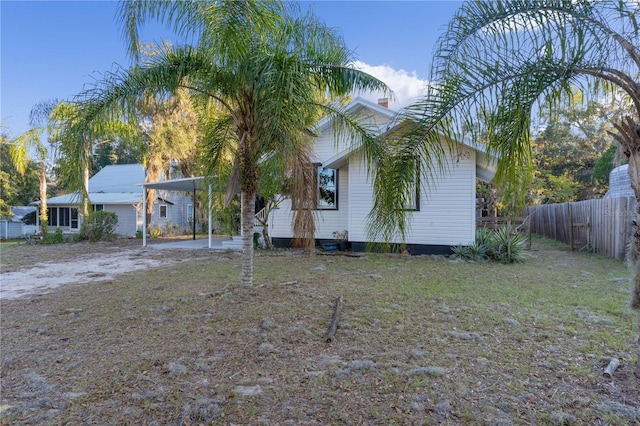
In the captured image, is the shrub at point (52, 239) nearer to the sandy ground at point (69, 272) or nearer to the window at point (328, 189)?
the sandy ground at point (69, 272)

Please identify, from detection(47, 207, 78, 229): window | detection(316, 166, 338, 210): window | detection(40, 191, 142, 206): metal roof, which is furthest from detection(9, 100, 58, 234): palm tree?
detection(316, 166, 338, 210): window

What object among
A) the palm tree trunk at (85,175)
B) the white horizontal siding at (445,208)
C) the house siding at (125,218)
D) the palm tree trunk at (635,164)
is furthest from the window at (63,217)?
the palm tree trunk at (635,164)

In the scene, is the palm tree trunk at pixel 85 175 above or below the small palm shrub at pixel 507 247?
above

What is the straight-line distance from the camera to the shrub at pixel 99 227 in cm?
1845

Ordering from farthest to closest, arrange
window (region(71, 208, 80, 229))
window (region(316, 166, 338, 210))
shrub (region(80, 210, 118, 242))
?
window (region(71, 208, 80, 229)) → shrub (region(80, 210, 118, 242)) → window (region(316, 166, 338, 210))

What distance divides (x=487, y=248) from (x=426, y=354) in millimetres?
7808

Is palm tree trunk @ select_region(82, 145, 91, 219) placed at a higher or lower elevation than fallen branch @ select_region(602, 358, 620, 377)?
higher

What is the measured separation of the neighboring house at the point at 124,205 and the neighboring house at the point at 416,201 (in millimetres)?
13604

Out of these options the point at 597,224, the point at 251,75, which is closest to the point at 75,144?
the point at 251,75

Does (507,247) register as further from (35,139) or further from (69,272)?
(35,139)

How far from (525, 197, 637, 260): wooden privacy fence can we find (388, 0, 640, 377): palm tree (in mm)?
6257

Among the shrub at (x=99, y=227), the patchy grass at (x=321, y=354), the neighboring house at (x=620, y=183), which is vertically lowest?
the patchy grass at (x=321, y=354)

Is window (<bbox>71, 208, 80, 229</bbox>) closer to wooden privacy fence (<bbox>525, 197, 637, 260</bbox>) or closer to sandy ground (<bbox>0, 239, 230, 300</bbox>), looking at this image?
sandy ground (<bbox>0, 239, 230, 300</bbox>)

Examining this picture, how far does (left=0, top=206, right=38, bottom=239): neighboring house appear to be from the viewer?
23.9 meters
